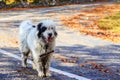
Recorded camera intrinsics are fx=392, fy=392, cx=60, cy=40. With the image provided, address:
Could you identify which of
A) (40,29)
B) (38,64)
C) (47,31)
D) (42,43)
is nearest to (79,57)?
(38,64)

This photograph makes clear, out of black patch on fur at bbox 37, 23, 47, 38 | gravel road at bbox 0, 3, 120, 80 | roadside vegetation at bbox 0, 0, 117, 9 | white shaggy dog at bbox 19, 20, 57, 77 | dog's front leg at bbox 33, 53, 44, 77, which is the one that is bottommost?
roadside vegetation at bbox 0, 0, 117, 9

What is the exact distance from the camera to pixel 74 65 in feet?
37.0

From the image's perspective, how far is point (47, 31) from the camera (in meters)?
8.54

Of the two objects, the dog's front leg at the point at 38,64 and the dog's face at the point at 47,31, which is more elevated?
the dog's face at the point at 47,31

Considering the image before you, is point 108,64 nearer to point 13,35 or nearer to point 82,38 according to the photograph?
point 82,38

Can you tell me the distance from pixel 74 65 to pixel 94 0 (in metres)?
40.0

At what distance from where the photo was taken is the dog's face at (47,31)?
8516 mm

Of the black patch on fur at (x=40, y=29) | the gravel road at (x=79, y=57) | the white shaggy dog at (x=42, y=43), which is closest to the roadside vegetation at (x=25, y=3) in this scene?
the gravel road at (x=79, y=57)

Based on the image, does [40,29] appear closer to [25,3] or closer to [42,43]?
[42,43]

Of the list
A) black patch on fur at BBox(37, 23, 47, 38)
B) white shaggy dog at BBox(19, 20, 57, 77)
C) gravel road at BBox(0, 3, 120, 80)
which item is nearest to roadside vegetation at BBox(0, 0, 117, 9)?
gravel road at BBox(0, 3, 120, 80)

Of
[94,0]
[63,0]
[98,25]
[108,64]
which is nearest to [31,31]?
[108,64]

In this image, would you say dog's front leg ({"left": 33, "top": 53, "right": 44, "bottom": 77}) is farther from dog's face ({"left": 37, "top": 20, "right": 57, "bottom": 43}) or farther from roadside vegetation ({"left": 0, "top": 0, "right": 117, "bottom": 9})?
roadside vegetation ({"left": 0, "top": 0, "right": 117, "bottom": 9})

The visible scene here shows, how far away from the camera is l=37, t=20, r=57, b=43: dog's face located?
852 cm

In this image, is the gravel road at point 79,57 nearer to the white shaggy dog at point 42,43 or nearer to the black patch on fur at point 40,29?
the white shaggy dog at point 42,43
